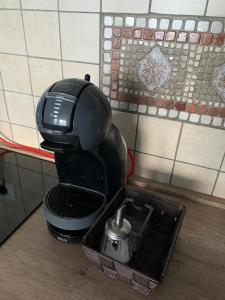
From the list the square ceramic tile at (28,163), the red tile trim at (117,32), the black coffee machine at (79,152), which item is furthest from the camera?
the square ceramic tile at (28,163)

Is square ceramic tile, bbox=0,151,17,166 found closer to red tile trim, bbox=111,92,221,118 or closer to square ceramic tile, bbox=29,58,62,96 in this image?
square ceramic tile, bbox=29,58,62,96

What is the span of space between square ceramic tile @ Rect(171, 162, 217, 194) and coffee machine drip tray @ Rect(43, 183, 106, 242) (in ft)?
0.95

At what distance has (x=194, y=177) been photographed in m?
0.76

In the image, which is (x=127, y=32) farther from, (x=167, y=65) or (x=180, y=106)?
(x=180, y=106)

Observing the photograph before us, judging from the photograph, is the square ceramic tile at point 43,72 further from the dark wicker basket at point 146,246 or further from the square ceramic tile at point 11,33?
the dark wicker basket at point 146,246

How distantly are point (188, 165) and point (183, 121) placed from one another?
5.7 inches

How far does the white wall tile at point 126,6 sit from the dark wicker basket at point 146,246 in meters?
0.46

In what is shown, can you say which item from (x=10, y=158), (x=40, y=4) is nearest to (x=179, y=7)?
(x=40, y=4)

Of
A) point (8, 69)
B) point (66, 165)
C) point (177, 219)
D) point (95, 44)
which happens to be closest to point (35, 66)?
point (8, 69)

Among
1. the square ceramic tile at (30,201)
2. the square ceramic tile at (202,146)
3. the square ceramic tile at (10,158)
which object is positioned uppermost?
the square ceramic tile at (202,146)

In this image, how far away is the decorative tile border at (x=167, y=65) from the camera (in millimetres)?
595

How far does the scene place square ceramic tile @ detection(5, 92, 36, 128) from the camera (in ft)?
3.00

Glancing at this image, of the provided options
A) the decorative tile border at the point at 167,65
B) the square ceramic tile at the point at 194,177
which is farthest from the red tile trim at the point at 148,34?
the square ceramic tile at the point at 194,177

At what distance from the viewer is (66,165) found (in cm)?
62
